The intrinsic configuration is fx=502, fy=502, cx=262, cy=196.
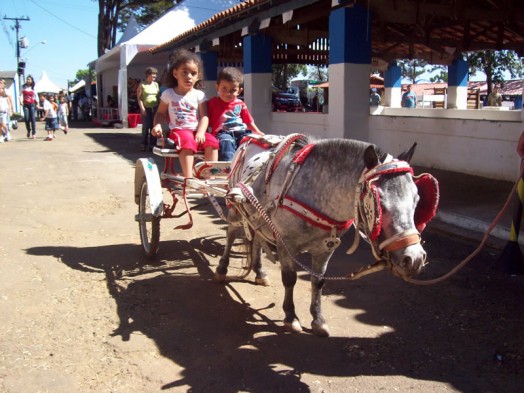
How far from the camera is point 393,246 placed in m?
2.50

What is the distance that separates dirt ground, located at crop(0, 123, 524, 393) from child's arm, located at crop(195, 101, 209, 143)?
127cm

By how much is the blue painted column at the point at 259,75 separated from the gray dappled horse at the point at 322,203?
960 centimetres

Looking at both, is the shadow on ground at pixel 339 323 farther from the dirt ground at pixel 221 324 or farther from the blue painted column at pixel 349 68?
the blue painted column at pixel 349 68

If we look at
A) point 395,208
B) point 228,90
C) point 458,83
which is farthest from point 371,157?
point 458,83

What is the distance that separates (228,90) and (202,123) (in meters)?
0.42

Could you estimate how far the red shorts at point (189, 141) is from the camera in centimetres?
492

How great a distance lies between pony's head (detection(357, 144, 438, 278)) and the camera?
8.13 feet

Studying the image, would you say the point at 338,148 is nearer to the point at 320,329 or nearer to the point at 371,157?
the point at 371,157

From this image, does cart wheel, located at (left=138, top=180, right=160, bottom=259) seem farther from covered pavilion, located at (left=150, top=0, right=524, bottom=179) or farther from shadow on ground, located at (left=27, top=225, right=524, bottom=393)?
covered pavilion, located at (left=150, top=0, right=524, bottom=179)

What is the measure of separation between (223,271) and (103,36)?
3685 cm

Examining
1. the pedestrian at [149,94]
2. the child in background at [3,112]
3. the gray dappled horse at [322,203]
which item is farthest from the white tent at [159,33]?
the gray dappled horse at [322,203]

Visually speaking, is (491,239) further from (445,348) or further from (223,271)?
(223,271)

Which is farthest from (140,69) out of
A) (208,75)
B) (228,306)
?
(228,306)

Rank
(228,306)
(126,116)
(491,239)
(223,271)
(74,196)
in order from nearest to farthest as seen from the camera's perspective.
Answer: (228,306), (223,271), (491,239), (74,196), (126,116)
